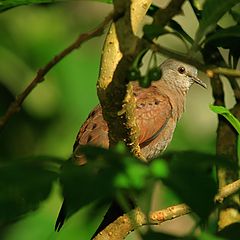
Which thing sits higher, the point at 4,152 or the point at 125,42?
the point at 125,42

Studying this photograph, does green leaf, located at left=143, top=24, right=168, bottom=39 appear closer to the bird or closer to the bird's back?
the bird

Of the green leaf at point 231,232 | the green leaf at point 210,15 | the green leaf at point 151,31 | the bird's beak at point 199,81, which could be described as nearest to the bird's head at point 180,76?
the bird's beak at point 199,81

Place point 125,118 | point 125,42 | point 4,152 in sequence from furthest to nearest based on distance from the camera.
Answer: point 4,152 < point 125,118 < point 125,42

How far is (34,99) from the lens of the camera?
587 cm

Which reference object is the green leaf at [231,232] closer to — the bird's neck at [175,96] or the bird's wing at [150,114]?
the bird's wing at [150,114]

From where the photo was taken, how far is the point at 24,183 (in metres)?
1.11

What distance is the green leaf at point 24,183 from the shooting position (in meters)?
1.11

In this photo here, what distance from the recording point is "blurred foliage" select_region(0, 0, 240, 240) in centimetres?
113

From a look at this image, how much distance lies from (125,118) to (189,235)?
1.08 metres

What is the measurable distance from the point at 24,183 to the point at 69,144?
14.2 feet

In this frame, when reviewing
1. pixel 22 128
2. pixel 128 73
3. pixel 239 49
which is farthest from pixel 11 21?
pixel 128 73

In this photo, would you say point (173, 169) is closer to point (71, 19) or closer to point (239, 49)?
point (239, 49)

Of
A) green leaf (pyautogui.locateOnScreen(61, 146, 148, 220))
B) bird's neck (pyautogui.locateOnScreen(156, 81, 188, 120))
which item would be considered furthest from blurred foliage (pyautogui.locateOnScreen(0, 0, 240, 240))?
bird's neck (pyautogui.locateOnScreen(156, 81, 188, 120))

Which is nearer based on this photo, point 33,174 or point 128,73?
point 33,174
